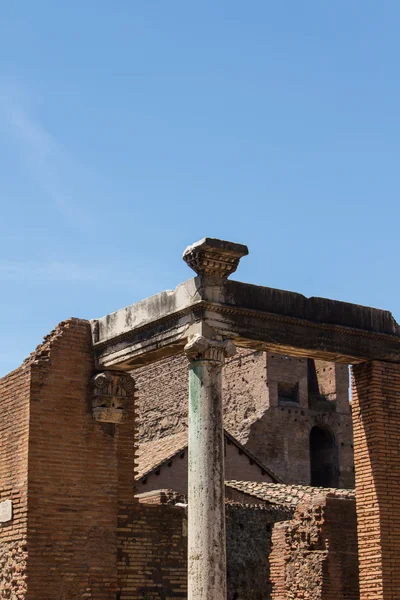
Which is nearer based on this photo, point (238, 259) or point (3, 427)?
point (238, 259)

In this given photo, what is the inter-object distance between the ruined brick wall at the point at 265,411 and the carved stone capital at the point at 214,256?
24538 mm

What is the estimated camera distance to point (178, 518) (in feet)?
41.6

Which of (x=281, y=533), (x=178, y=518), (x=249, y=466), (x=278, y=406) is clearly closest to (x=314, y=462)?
(x=278, y=406)

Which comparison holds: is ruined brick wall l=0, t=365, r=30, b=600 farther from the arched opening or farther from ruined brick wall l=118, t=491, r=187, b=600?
the arched opening

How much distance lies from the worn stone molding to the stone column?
1754mm

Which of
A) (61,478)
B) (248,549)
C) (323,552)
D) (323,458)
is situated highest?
(323,458)

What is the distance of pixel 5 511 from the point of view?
11898 millimetres

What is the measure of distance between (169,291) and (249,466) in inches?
713

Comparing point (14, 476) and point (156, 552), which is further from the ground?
point (14, 476)

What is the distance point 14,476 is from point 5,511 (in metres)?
0.39

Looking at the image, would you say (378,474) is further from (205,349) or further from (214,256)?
(214,256)

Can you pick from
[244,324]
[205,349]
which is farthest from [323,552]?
[205,349]

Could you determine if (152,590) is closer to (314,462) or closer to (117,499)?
(117,499)

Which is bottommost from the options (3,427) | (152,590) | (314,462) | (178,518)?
(152,590)
